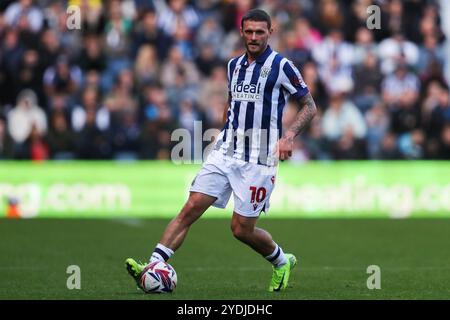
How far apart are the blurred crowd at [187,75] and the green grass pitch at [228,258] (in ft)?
8.65

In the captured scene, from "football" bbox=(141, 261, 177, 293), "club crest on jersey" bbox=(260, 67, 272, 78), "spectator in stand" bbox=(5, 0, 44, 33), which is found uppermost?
"spectator in stand" bbox=(5, 0, 44, 33)

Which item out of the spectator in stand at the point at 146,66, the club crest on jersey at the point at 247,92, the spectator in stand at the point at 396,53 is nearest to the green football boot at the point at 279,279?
the club crest on jersey at the point at 247,92

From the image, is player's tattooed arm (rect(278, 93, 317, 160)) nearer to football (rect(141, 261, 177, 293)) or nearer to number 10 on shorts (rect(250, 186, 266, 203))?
number 10 on shorts (rect(250, 186, 266, 203))

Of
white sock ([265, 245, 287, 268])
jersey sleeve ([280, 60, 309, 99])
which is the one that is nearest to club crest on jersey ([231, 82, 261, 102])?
jersey sleeve ([280, 60, 309, 99])

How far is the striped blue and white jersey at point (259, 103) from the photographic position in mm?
9531

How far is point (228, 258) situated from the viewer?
1312 cm

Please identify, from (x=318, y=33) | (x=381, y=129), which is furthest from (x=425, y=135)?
(x=318, y=33)

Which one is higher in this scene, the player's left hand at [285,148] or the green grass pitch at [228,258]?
the player's left hand at [285,148]

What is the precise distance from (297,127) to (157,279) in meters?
1.74

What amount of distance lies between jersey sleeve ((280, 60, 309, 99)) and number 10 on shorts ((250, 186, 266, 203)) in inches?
34.1

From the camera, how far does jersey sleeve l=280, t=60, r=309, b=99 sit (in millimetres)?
9500

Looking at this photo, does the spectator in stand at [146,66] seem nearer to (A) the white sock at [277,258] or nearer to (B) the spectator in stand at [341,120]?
(B) the spectator in stand at [341,120]

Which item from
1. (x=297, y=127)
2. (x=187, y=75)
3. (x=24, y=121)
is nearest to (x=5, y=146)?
(x=24, y=121)

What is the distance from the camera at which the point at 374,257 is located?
13.3m
